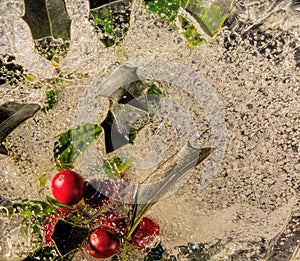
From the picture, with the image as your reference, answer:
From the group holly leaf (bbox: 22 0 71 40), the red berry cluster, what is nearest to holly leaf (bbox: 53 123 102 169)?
the red berry cluster

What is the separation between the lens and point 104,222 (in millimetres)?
700

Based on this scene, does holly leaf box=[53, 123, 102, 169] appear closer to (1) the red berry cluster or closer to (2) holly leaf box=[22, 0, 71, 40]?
(1) the red berry cluster

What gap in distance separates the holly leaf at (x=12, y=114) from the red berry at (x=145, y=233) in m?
0.21

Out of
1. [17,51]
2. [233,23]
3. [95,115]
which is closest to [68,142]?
[95,115]

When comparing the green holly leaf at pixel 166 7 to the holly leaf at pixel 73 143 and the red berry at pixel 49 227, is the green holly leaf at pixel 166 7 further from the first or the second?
the red berry at pixel 49 227

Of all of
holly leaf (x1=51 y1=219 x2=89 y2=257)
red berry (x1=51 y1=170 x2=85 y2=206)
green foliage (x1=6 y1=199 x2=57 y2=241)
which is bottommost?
green foliage (x1=6 y1=199 x2=57 y2=241)

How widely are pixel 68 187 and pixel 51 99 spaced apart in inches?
6.4

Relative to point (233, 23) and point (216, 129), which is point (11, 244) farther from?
point (233, 23)

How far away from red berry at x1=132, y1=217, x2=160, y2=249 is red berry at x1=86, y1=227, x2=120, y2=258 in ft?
0.12

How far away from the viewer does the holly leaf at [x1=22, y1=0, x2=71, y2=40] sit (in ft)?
2.32

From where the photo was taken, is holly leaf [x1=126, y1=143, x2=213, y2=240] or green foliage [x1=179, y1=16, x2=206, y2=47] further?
green foliage [x1=179, y1=16, x2=206, y2=47]

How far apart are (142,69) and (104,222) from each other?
8.5 inches

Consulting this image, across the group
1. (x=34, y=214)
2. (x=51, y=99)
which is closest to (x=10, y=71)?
(x=51, y=99)

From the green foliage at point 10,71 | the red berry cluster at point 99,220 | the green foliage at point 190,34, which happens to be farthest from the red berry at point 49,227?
the green foliage at point 190,34
